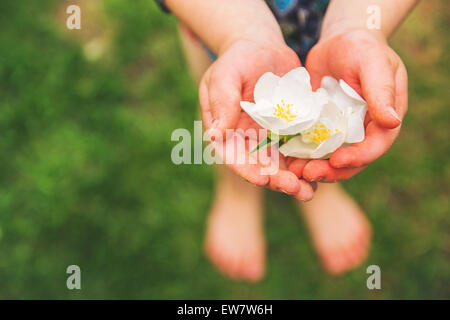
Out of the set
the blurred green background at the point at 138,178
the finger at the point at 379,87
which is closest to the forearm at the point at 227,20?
the finger at the point at 379,87

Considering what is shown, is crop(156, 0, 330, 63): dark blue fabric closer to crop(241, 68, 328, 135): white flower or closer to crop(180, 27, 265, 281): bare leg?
crop(241, 68, 328, 135): white flower

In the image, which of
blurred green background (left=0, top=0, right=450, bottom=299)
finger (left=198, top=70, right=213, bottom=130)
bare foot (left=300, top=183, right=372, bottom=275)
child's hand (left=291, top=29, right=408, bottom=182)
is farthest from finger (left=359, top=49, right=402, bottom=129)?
blurred green background (left=0, top=0, right=450, bottom=299)

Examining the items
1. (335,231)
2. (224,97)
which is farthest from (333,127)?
(335,231)

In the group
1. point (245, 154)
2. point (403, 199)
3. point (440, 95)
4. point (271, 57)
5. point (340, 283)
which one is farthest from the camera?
point (440, 95)

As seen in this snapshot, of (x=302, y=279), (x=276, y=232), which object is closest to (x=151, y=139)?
(x=276, y=232)

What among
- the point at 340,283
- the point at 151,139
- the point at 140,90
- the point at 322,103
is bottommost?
the point at 340,283

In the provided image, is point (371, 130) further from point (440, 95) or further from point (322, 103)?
point (440, 95)

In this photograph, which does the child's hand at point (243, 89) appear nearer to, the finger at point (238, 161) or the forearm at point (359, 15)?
the finger at point (238, 161)

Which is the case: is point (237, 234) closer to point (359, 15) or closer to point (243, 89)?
point (243, 89)
